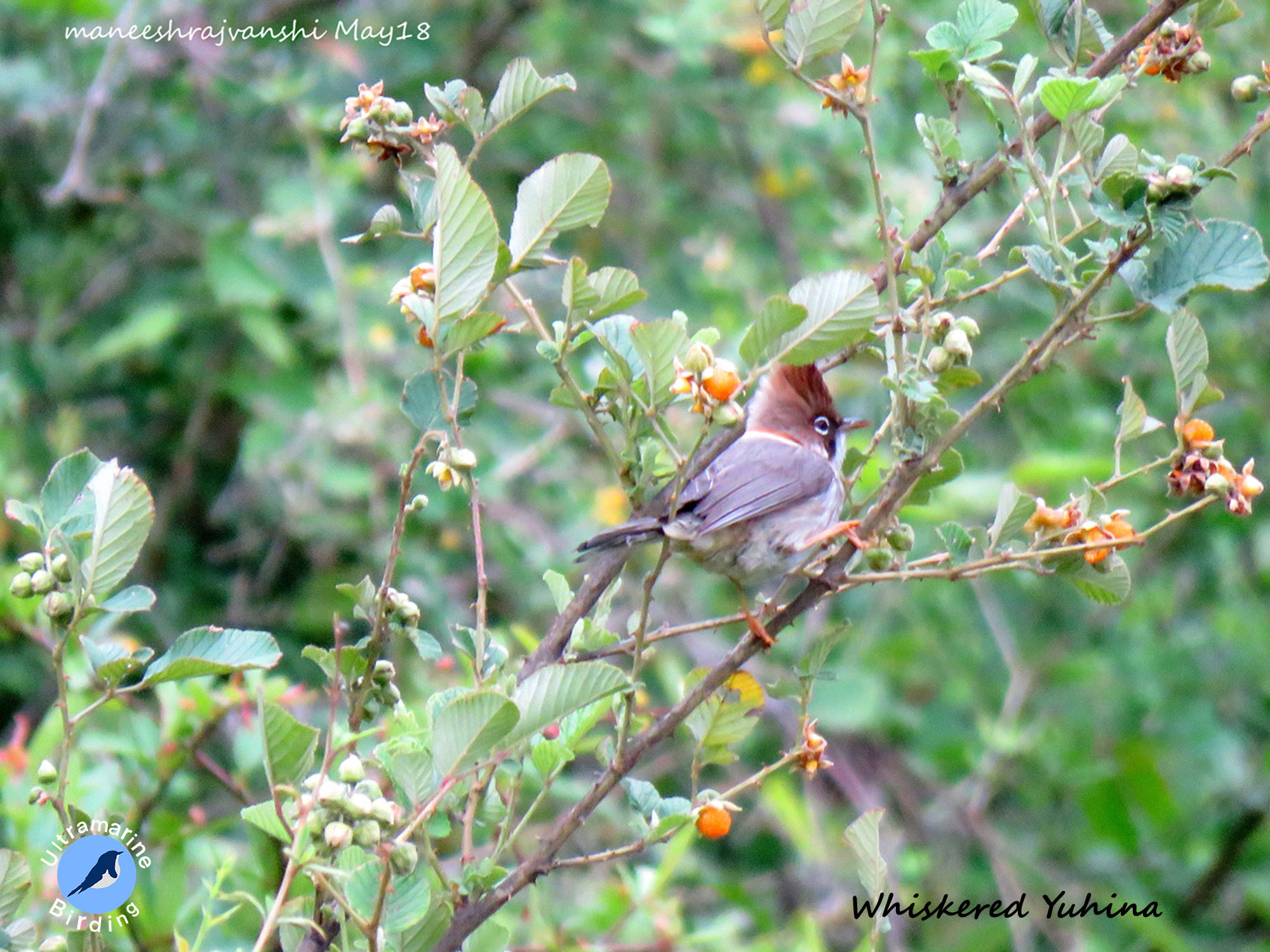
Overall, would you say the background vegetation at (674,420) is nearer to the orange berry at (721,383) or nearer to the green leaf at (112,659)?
the green leaf at (112,659)

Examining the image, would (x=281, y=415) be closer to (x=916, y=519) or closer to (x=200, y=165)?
(x=200, y=165)

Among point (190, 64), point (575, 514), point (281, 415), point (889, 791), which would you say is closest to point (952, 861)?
point (889, 791)

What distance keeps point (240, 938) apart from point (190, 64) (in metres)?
3.72

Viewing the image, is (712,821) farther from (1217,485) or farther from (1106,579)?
(1217,485)

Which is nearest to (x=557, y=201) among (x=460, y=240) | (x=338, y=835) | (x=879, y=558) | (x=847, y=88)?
(x=460, y=240)

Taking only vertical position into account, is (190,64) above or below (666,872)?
above

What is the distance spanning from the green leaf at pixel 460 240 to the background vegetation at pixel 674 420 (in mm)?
2484

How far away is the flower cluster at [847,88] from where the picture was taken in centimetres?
169

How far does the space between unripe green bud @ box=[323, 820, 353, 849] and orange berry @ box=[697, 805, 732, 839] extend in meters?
0.50

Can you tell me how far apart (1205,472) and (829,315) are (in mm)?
577

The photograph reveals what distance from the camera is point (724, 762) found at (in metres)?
1.84

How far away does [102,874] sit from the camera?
1.70 meters

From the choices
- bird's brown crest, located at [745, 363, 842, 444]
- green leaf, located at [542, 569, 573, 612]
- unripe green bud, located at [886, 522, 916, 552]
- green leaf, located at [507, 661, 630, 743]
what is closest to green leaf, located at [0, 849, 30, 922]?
green leaf, located at [507, 661, 630, 743]

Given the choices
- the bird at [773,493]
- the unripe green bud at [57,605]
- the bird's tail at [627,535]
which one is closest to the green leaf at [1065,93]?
the bird's tail at [627,535]
